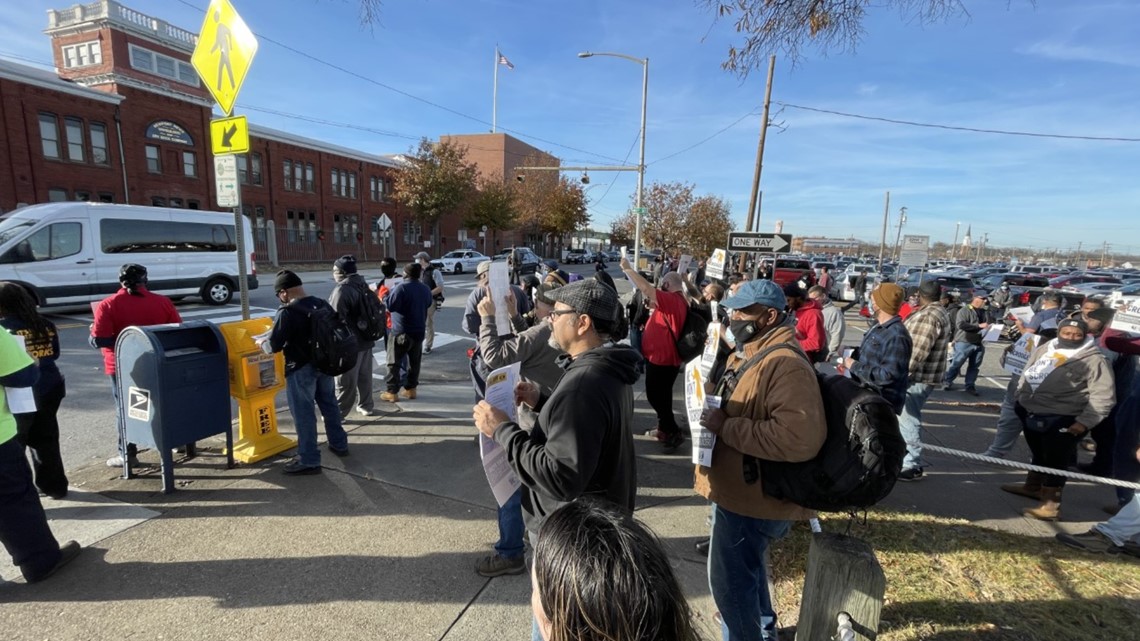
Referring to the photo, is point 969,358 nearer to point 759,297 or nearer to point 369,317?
point 759,297

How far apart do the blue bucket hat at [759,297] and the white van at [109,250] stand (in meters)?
10.5

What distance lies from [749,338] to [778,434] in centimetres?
62

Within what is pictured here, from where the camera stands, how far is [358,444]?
16.5 feet

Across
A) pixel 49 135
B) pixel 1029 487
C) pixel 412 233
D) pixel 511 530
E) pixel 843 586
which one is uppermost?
pixel 49 135

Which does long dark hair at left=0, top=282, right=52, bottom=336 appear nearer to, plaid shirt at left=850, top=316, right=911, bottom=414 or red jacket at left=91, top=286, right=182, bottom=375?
red jacket at left=91, top=286, right=182, bottom=375

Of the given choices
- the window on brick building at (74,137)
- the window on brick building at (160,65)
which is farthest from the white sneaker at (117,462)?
the window on brick building at (160,65)

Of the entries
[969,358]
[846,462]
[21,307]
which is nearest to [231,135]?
[21,307]

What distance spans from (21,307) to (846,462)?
207 inches

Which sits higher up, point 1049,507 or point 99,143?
point 99,143

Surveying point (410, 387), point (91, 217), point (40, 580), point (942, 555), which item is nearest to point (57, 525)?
point (40, 580)

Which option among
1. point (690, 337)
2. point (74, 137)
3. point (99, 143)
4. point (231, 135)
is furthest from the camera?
point (99, 143)

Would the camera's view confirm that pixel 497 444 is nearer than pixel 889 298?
Yes

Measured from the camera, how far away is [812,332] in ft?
18.1

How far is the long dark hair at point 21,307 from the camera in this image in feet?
11.5
